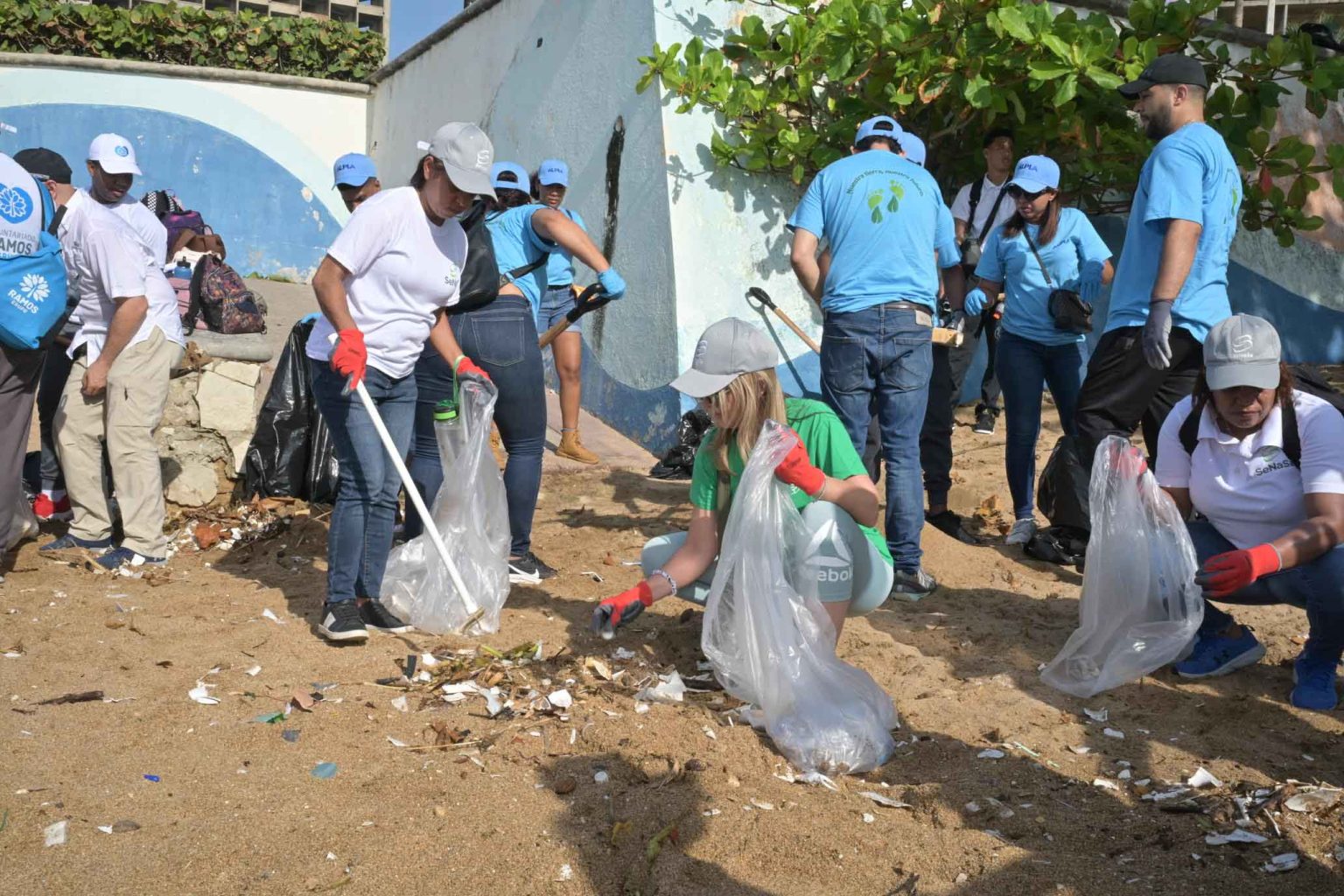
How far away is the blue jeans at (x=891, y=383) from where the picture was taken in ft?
14.2

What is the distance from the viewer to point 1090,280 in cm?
Result: 508

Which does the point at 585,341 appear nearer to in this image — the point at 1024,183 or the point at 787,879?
the point at 1024,183

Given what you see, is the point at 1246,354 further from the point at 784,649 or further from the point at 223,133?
the point at 223,133

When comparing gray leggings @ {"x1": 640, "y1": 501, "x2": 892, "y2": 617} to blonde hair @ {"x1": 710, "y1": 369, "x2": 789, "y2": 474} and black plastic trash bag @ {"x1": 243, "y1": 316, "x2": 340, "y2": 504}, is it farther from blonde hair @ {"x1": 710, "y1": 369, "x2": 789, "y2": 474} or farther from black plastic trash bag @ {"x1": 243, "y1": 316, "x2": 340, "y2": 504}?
black plastic trash bag @ {"x1": 243, "y1": 316, "x2": 340, "y2": 504}

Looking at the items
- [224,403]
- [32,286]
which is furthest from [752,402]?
[224,403]

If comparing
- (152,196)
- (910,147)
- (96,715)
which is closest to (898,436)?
(910,147)

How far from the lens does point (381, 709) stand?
3311 millimetres

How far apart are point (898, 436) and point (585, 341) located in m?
3.61

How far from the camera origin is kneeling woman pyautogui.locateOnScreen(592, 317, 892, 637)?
3129 mm

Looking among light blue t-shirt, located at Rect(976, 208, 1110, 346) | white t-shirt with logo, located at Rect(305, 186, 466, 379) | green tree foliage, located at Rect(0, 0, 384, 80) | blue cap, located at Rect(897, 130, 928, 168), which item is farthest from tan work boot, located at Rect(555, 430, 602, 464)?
green tree foliage, located at Rect(0, 0, 384, 80)

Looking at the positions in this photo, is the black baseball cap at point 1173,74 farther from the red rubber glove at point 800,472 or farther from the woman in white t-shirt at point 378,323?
the woman in white t-shirt at point 378,323

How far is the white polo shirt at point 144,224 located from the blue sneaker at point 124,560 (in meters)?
1.14

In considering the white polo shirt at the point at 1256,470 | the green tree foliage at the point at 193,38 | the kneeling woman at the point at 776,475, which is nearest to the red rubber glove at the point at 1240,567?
the white polo shirt at the point at 1256,470

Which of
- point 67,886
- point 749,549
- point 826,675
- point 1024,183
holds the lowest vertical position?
point 67,886
